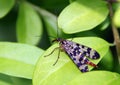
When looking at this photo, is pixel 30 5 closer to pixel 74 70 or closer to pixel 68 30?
pixel 68 30

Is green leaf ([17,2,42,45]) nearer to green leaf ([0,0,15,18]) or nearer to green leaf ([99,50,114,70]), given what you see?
green leaf ([0,0,15,18])

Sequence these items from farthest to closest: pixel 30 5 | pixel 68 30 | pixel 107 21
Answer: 1. pixel 30 5
2. pixel 107 21
3. pixel 68 30

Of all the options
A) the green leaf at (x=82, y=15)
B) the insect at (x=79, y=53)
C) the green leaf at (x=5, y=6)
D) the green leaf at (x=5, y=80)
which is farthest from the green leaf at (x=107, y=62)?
the green leaf at (x=5, y=6)

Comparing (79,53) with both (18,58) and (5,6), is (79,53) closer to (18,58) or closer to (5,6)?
(18,58)

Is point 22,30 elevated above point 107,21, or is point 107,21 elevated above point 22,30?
point 107,21

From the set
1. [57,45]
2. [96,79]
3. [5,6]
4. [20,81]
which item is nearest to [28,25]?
[5,6]

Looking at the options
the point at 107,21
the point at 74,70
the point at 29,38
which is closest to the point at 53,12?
the point at 29,38

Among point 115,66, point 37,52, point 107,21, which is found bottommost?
point 115,66
